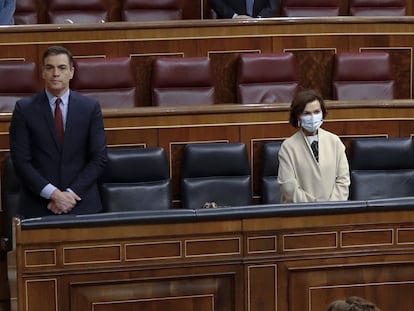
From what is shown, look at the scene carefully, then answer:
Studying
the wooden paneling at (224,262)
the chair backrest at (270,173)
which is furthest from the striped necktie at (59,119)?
the chair backrest at (270,173)

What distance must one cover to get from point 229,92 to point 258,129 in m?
0.66

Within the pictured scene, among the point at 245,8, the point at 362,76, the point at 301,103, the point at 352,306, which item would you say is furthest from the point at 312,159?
the point at 245,8

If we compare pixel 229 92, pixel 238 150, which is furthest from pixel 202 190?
pixel 229 92

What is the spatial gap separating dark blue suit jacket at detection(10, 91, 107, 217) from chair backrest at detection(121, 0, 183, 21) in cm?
191

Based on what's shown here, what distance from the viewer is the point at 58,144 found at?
2.76 m

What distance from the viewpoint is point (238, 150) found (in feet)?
10.6

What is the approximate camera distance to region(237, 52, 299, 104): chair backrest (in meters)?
3.85

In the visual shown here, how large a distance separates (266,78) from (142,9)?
103 centimetres

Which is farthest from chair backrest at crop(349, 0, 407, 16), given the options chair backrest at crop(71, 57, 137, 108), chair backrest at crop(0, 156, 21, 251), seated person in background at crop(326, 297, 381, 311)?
seated person in background at crop(326, 297, 381, 311)

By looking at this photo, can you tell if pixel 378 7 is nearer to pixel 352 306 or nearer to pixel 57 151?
pixel 57 151

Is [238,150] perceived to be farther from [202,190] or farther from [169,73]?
[169,73]

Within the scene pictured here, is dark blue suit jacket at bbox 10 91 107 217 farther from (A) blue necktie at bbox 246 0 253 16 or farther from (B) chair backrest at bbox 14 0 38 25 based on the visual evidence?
(B) chair backrest at bbox 14 0 38 25

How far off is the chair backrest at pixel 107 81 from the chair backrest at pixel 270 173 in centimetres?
72

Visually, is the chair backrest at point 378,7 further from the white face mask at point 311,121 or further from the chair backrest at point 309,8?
the white face mask at point 311,121
